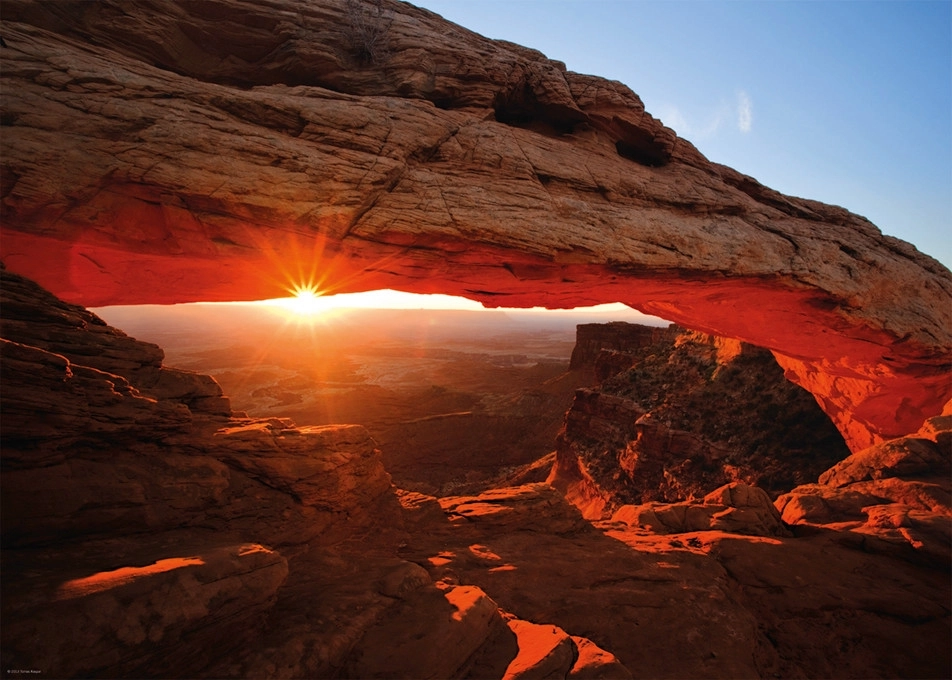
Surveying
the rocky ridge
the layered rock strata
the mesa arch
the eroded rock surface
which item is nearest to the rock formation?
the mesa arch

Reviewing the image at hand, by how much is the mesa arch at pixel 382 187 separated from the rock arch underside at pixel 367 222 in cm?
5

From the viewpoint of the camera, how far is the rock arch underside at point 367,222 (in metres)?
5.22

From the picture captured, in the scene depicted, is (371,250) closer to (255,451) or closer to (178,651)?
(255,451)

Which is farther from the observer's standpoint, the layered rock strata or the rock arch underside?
the rock arch underside

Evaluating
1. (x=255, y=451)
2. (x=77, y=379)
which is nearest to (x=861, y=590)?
(x=255, y=451)

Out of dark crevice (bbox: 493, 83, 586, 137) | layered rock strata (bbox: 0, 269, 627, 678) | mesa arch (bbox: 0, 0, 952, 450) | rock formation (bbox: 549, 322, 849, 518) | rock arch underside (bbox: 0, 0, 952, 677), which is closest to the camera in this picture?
layered rock strata (bbox: 0, 269, 627, 678)

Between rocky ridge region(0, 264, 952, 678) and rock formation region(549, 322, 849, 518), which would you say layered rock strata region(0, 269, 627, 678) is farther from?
rock formation region(549, 322, 849, 518)

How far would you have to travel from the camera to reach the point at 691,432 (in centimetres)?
1795

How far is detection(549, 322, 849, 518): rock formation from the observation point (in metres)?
16.3

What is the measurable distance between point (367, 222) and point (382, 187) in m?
0.79

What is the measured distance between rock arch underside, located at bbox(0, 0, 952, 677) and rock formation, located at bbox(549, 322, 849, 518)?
5.57 m

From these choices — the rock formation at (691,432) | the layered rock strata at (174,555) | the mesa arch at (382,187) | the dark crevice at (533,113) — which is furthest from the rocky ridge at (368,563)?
the dark crevice at (533,113)

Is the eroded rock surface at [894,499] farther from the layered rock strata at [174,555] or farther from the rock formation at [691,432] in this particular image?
the layered rock strata at [174,555]

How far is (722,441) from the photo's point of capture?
17297 millimetres
